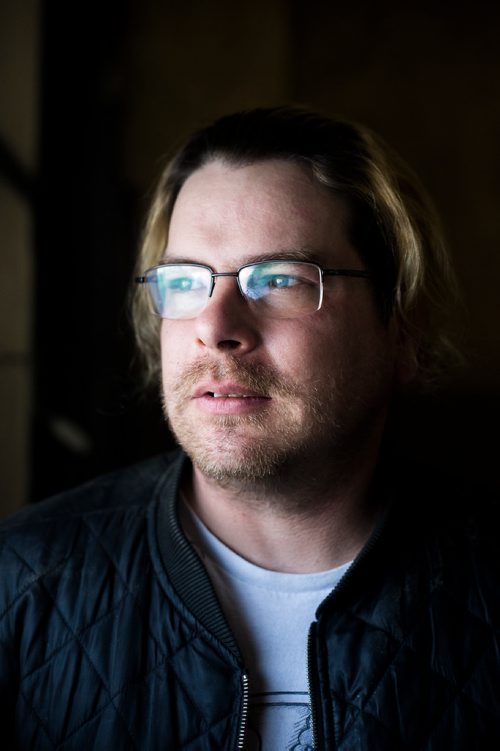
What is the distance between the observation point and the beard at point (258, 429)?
1212 mm

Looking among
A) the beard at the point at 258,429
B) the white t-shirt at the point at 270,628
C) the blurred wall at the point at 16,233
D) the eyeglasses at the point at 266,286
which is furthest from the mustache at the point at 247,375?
the blurred wall at the point at 16,233

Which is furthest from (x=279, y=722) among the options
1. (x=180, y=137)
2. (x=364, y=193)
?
(x=180, y=137)

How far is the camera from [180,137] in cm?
214

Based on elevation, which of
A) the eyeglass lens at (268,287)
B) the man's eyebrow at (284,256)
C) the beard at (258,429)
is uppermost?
the man's eyebrow at (284,256)

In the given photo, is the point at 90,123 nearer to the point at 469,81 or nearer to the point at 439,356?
the point at 439,356

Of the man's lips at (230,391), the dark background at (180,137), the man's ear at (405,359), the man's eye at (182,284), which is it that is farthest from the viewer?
the dark background at (180,137)

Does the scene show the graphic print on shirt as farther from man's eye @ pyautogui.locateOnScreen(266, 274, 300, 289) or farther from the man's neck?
man's eye @ pyautogui.locateOnScreen(266, 274, 300, 289)

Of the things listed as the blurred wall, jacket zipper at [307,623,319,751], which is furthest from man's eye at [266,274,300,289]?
the blurred wall

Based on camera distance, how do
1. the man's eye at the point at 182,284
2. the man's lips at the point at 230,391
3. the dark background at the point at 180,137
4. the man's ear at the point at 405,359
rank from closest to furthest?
the man's lips at the point at 230,391 < the man's eye at the point at 182,284 < the man's ear at the point at 405,359 < the dark background at the point at 180,137

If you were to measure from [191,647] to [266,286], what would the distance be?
0.64 meters

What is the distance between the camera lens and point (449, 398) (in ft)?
15.0

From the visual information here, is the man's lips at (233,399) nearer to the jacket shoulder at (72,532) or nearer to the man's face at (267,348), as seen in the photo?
the man's face at (267,348)

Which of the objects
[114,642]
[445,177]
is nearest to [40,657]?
[114,642]

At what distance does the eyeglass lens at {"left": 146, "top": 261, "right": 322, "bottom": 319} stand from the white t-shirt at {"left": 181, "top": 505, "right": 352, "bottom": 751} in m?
0.45
